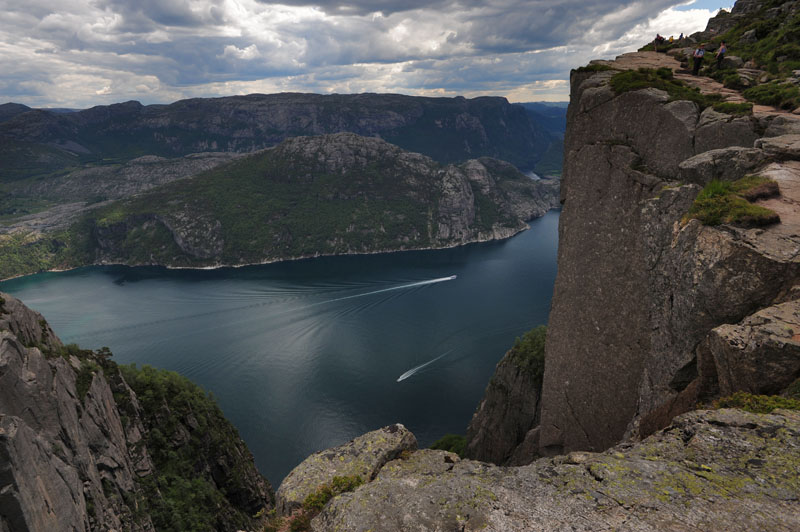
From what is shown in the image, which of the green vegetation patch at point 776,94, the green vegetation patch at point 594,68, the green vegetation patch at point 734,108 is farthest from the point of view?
the green vegetation patch at point 594,68

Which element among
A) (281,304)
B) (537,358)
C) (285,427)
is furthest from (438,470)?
(281,304)

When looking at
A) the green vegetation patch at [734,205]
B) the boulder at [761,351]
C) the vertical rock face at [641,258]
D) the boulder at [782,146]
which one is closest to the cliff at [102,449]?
the vertical rock face at [641,258]

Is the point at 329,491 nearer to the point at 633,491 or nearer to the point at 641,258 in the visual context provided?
the point at 633,491

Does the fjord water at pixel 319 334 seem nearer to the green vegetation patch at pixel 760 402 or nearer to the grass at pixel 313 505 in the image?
the grass at pixel 313 505

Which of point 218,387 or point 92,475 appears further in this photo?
point 218,387

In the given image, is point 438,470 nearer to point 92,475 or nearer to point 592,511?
point 592,511

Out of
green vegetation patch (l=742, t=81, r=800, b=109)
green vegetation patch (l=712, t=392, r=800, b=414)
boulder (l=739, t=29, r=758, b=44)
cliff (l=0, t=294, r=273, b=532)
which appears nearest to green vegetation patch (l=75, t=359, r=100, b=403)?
cliff (l=0, t=294, r=273, b=532)
